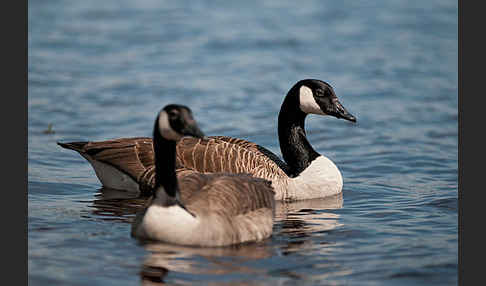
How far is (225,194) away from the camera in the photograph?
31.0 feet

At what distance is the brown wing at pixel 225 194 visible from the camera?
9.24 meters

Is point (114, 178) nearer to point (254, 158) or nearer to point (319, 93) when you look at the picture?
point (254, 158)

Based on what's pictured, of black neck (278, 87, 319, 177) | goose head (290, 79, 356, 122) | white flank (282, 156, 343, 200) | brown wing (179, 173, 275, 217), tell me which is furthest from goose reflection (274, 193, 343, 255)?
goose head (290, 79, 356, 122)

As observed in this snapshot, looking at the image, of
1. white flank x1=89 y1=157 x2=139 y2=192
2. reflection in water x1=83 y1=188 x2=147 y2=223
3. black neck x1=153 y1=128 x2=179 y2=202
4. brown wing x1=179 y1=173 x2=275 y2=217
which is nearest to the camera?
black neck x1=153 y1=128 x2=179 y2=202

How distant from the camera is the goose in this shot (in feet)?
38.5

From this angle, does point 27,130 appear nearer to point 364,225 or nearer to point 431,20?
point 364,225

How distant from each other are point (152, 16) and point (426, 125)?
47.6 ft

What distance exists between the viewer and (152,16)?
29406mm

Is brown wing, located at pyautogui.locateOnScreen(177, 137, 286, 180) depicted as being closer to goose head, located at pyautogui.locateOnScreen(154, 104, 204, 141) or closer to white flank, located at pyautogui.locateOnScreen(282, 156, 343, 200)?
white flank, located at pyautogui.locateOnScreen(282, 156, 343, 200)

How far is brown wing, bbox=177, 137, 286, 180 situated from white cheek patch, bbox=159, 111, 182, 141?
2.65m

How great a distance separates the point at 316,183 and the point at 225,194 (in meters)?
3.07

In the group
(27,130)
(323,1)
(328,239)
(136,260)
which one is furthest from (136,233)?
(323,1)

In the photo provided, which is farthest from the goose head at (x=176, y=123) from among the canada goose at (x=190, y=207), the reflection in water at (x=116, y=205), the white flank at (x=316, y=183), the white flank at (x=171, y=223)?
the white flank at (x=316, y=183)

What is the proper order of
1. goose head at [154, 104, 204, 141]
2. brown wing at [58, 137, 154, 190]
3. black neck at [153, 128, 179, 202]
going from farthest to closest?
brown wing at [58, 137, 154, 190], black neck at [153, 128, 179, 202], goose head at [154, 104, 204, 141]
